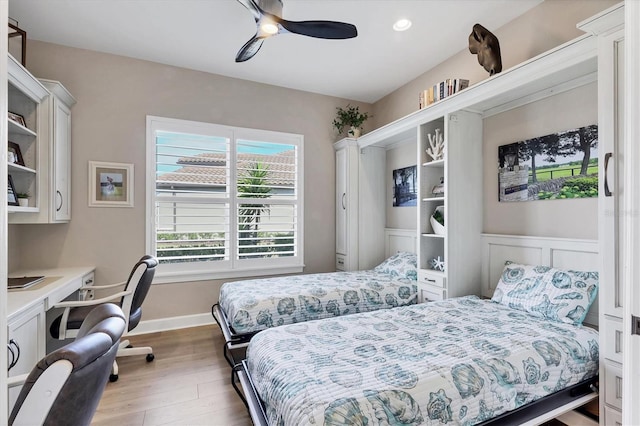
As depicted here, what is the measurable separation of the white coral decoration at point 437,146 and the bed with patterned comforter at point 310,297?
120cm

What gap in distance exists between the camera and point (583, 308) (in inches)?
78.4

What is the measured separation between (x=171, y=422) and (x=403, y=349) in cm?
152

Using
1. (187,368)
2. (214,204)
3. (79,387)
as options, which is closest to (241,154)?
(214,204)

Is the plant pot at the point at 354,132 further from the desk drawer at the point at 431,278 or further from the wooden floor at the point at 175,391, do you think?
the wooden floor at the point at 175,391

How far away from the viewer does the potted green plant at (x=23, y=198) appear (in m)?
2.44

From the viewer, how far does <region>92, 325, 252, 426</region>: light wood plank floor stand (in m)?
1.98

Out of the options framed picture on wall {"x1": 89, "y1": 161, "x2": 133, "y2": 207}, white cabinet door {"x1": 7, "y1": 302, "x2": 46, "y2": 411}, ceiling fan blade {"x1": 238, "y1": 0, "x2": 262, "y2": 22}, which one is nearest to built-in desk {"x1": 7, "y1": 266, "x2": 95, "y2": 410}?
white cabinet door {"x1": 7, "y1": 302, "x2": 46, "y2": 411}

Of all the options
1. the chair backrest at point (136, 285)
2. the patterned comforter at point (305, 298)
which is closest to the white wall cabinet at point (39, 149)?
the chair backrest at point (136, 285)

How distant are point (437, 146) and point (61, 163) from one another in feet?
11.8

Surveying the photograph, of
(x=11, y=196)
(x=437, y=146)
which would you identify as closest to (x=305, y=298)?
(x=437, y=146)

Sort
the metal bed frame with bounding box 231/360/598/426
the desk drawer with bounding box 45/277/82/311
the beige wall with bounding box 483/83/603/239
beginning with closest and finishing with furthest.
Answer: the metal bed frame with bounding box 231/360/598/426 < the desk drawer with bounding box 45/277/82/311 < the beige wall with bounding box 483/83/603/239

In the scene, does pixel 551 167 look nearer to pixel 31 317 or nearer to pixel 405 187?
pixel 405 187

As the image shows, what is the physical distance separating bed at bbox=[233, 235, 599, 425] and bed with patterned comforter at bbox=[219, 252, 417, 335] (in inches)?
20.7

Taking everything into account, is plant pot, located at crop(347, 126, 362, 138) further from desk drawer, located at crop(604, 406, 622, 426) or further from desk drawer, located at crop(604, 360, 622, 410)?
desk drawer, located at crop(604, 406, 622, 426)
